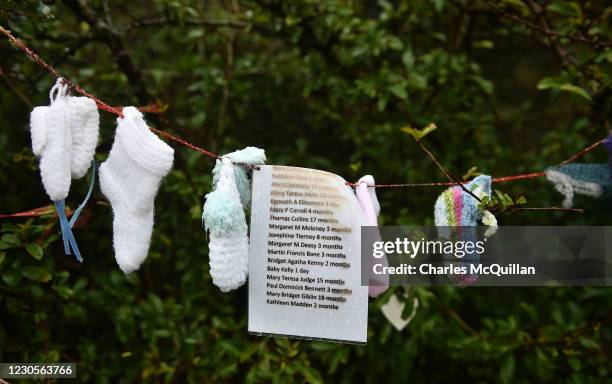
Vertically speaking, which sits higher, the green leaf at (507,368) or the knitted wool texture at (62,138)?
the knitted wool texture at (62,138)

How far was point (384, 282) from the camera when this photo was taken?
3.50ft

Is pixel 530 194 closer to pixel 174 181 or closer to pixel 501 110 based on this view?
pixel 501 110

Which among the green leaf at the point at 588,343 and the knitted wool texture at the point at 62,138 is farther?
the green leaf at the point at 588,343

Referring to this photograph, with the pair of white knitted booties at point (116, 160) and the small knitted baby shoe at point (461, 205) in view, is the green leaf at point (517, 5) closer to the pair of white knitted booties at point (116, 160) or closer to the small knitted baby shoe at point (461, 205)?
the small knitted baby shoe at point (461, 205)

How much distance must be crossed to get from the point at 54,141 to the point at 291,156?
1.07 metres

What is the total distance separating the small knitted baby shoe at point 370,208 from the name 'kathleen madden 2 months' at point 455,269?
0.01m

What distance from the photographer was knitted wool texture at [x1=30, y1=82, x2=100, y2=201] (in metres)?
0.92

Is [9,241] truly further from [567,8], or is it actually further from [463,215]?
[567,8]

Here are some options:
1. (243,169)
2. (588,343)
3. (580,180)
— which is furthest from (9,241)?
(588,343)

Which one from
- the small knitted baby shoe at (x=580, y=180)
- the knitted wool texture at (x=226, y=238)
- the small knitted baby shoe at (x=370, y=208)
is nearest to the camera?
the knitted wool texture at (x=226, y=238)

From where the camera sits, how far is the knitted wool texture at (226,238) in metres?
0.92

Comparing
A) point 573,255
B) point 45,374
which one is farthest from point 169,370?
point 573,255

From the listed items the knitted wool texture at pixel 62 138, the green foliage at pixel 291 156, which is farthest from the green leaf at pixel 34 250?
the knitted wool texture at pixel 62 138

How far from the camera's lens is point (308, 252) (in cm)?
100
